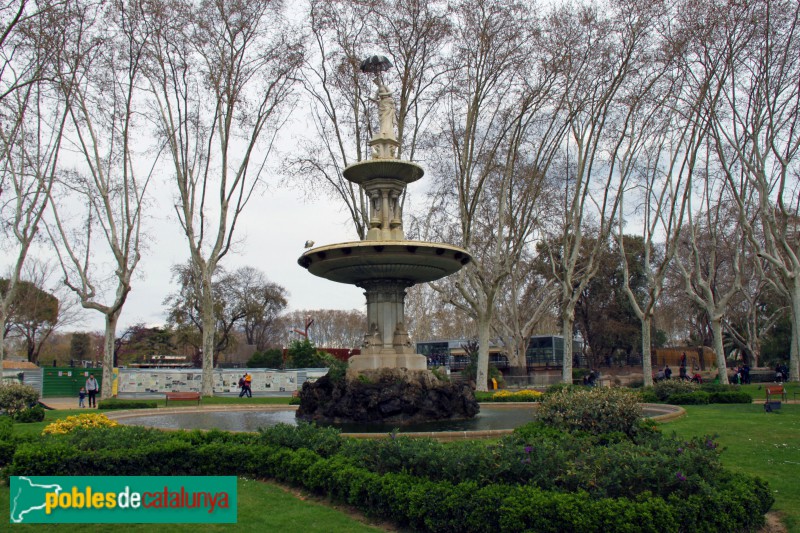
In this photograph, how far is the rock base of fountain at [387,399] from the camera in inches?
561

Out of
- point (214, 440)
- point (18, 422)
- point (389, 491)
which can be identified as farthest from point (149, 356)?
point (389, 491)

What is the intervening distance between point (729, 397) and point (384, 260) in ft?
43.4

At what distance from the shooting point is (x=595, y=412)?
33.1ft

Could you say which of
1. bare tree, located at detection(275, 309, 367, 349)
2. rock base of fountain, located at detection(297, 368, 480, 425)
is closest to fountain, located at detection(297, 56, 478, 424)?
rock base of fountain, located at detection(297, 368, 480, 425)

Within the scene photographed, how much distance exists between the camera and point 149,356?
200 feet

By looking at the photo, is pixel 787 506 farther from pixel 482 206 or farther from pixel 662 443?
pixel 482 206

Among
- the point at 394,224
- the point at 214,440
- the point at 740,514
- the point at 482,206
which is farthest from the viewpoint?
the point at 482,206

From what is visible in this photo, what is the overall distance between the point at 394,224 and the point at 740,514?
12122 mm

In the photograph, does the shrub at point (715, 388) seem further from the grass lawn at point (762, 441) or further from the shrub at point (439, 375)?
the shrub at point (439, 375)

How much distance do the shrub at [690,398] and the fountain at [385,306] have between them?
319 inches

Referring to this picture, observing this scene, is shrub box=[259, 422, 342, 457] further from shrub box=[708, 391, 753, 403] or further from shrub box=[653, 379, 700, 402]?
shrub box=[708, 391, 753, 403]

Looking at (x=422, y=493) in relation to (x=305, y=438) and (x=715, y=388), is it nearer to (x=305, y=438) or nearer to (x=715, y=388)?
(x=305, y=438)

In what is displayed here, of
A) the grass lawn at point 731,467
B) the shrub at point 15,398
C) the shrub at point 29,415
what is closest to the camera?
the grass lawn at point 731,467

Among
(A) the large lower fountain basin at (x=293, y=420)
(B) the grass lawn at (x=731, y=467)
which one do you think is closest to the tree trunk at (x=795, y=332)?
(A) the large lower fountain basin at (x=293, y=420)
